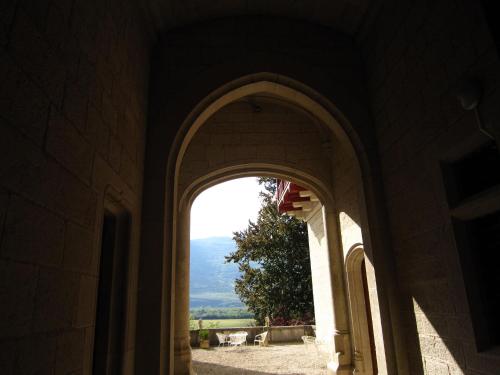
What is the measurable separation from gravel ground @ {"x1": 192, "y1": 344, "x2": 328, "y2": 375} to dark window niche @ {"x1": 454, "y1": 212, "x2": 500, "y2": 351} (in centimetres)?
461

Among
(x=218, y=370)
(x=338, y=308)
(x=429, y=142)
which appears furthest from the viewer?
(x=218, y=370)

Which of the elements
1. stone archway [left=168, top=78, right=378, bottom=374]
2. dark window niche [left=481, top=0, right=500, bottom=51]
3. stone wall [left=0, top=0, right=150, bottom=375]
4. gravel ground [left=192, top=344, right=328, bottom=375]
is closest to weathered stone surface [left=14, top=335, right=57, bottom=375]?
stone wall [left=0, top=0, right=150, bottom=375]

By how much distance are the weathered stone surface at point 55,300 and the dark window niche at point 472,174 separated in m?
2.19

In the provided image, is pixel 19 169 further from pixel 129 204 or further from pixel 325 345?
pixel 325 345

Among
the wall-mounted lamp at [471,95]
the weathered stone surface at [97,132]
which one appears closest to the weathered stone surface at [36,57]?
the weathered stone surface at [97,132]

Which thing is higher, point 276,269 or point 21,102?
point 276,269

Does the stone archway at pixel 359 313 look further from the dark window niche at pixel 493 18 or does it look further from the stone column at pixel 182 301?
the dark window niche at pixel 493 18

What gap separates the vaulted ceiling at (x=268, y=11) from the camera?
3430 mm

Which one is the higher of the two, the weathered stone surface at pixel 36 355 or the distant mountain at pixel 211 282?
the distant mountain at pixel 211 282

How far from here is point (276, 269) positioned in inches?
604

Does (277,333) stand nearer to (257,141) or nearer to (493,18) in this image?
(257,141)

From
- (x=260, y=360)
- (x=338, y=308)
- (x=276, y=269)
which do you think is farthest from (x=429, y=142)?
(x=276, y=269)

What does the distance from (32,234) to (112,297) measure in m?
1.34

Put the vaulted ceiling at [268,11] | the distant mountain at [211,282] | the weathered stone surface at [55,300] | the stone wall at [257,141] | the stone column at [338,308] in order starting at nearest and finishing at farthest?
the weathered stone surface at [55,300] < the vaulted ceiling at [268,11] < the stone column at [338,308] < the stone wall at [257,141] < the distant mountain at [211,282]
